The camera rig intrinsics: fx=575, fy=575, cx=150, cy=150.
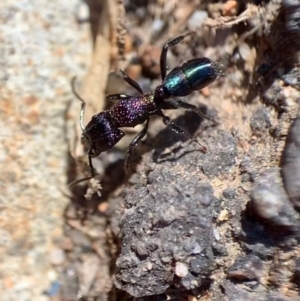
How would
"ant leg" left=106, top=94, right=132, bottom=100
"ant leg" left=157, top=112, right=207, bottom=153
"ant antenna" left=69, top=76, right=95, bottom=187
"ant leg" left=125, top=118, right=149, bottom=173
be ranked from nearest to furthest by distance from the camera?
"ant leg" left=157, top=112, right=207, bottom=153
"ant leg" left=125, top=118, right=149, bottom=173
"ant antenna" left=69, top=76, right=95, bottom=187
"ant leg" left=106, top=94, right=132, bottom=100

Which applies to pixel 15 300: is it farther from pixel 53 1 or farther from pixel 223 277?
pixel 53 1

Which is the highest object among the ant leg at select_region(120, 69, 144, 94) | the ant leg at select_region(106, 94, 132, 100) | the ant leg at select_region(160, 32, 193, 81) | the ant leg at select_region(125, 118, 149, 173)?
the ant leg at select_region(160, 32, 193, 81)

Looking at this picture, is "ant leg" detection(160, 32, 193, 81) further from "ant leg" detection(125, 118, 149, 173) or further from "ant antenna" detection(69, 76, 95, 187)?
"ant antenna" detection(69, 76, 95, 187)

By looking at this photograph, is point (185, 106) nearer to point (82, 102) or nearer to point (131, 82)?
point (131, 82)

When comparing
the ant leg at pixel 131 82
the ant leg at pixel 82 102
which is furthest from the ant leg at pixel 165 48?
the ant leg at pixel 82 102

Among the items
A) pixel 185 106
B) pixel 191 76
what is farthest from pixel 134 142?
pixel 191 76

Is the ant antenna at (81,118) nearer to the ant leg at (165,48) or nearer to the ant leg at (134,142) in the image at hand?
the ant leg at (134,142)

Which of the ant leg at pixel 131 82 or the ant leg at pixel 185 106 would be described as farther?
the ant leg at pixel 131 82

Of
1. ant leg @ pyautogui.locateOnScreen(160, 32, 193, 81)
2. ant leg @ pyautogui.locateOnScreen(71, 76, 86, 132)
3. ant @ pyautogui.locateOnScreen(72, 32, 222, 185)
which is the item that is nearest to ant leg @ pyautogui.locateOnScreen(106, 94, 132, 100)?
ant @ pyautogui.locateOnScreen(72, 32, 222, 185)
